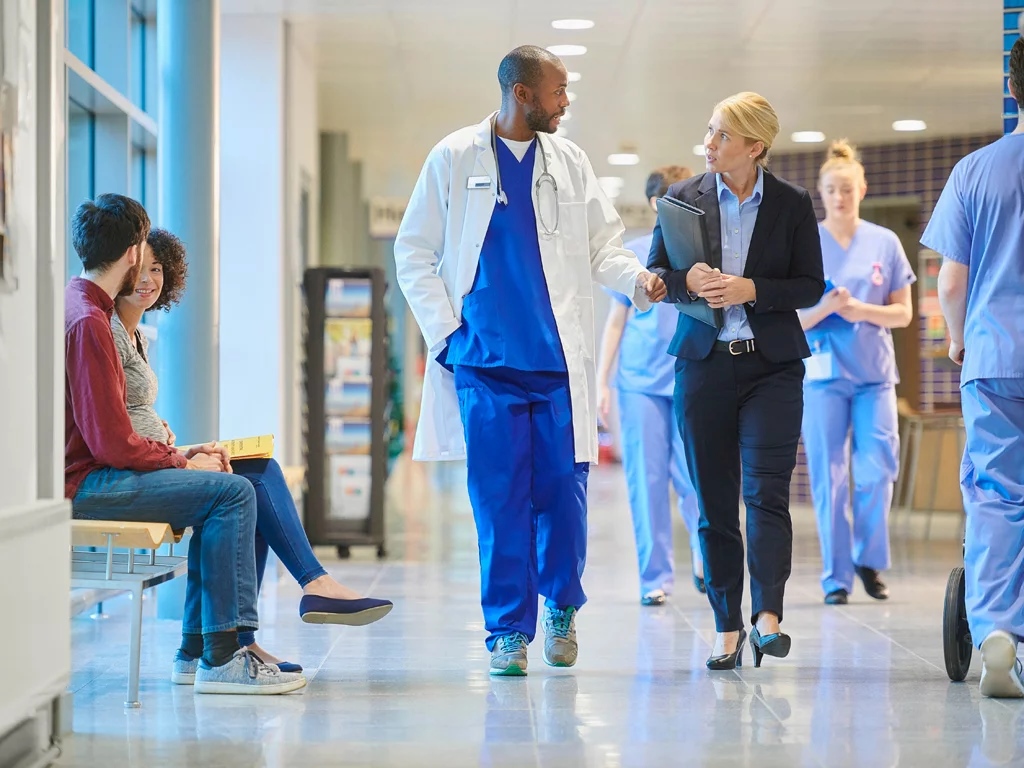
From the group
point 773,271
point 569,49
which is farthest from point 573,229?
point 569,49

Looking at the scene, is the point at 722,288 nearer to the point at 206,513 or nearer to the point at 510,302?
the point at 510,302

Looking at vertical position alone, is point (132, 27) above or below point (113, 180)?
above

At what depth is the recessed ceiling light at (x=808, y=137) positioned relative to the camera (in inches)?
449

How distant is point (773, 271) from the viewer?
3.85 m

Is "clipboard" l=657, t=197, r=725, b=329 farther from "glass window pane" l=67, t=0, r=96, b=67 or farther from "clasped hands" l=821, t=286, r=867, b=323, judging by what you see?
"glass window pane" l=67, t=0, r=96, b=67

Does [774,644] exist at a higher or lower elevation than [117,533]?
lower

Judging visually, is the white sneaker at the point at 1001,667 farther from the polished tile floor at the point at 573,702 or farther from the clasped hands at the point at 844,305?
the clasped hands at the point at 844,305

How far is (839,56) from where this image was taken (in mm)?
8711

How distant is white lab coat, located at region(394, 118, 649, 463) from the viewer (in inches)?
149

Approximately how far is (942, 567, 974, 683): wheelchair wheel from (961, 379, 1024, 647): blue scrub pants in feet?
0.45

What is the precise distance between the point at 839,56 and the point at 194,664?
6451mm

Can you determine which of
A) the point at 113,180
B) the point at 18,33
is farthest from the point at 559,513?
the point at 113,180

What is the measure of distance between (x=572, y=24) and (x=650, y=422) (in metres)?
3.30

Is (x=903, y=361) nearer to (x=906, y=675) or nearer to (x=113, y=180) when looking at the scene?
(x=113, y=180)
